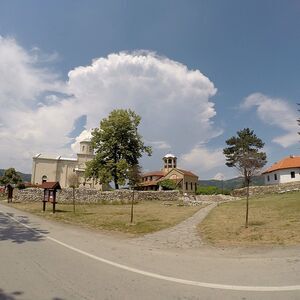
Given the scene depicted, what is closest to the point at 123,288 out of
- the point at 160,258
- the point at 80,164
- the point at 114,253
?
the point at 160,258

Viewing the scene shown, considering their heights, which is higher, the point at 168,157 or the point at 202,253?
the point at 168,157

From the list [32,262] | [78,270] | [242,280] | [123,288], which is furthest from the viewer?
[32,262]

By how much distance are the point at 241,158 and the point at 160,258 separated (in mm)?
11191

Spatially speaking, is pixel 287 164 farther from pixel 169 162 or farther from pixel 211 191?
pixel 169 162

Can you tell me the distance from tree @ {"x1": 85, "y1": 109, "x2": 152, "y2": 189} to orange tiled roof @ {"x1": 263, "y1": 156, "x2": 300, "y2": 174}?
22.6 metres

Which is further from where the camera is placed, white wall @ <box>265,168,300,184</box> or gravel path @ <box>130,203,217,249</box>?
white wall @ <box>265,168,300,184</box>

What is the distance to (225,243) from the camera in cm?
1112

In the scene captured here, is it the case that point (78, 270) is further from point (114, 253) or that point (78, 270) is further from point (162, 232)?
point (162, 232)

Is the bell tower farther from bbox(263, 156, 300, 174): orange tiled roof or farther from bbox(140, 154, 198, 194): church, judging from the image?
bbox(263, 156, 300, 174): orange tiled roof

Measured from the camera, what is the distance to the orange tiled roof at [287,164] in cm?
5669

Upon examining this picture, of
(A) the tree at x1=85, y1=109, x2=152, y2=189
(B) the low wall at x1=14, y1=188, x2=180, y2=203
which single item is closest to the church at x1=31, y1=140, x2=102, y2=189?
(A) the tree at x1=85, y1=109, x2=152, y2=189

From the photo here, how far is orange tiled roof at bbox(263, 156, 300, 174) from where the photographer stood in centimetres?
5669

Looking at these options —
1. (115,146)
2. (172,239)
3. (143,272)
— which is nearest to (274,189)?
(115,146)

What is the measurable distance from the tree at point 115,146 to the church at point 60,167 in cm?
3319
